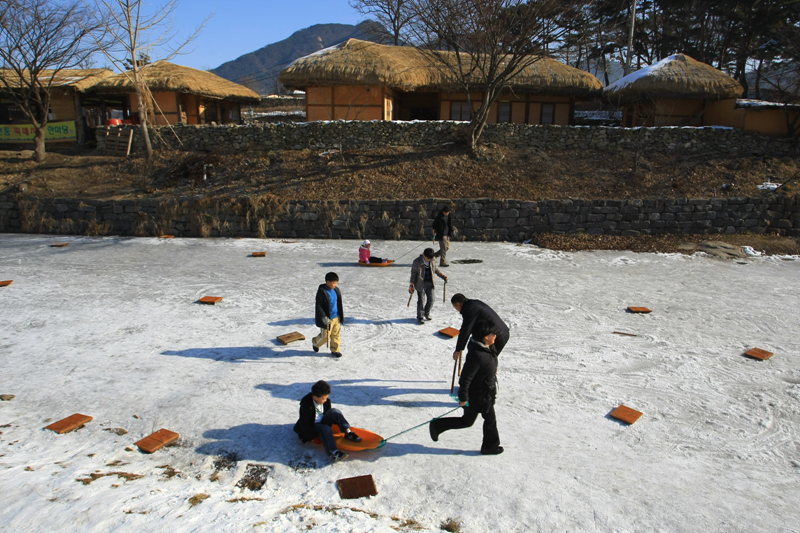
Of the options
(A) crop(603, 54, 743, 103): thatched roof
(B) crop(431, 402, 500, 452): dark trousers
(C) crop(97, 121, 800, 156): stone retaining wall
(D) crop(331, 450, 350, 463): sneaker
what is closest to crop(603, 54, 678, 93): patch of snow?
(A) crop(603, 54, 743, 103): thatched roof

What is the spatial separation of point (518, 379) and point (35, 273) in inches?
408

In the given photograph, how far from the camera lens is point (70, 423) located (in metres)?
4.52

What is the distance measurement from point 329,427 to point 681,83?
19808 mm

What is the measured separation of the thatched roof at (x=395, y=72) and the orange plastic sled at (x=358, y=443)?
16.5m

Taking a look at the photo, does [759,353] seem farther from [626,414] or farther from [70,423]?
[70,423]

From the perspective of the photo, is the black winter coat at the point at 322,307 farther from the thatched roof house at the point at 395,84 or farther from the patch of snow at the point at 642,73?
the patch of snow at the point at 642,73

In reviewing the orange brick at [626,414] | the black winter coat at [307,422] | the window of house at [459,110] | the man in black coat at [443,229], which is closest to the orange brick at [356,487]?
the black winter coat at [307,422]

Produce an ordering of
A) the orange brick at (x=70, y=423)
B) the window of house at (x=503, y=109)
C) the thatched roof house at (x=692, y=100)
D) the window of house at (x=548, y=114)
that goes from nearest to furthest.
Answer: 1. the orange brick at (x=70, y=423)
2. the thatched roof house at (x=692, y=100)
3. the window of house at (x=503, y=109)
4. the window of house at (x=548, y=114)

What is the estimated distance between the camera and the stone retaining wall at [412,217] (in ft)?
46.6

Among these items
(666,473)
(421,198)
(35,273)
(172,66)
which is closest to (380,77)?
(421,198)

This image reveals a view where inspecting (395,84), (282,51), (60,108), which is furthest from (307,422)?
(282,51)

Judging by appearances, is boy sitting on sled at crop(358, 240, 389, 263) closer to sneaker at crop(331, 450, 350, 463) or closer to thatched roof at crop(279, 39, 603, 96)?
sneaker at crop(331, 450, 350, 463)

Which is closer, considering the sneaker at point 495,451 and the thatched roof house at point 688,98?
the sneaker at point 495,451

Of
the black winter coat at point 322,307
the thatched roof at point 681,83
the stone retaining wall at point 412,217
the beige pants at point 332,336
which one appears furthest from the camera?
the thatched roof at point 681,83
